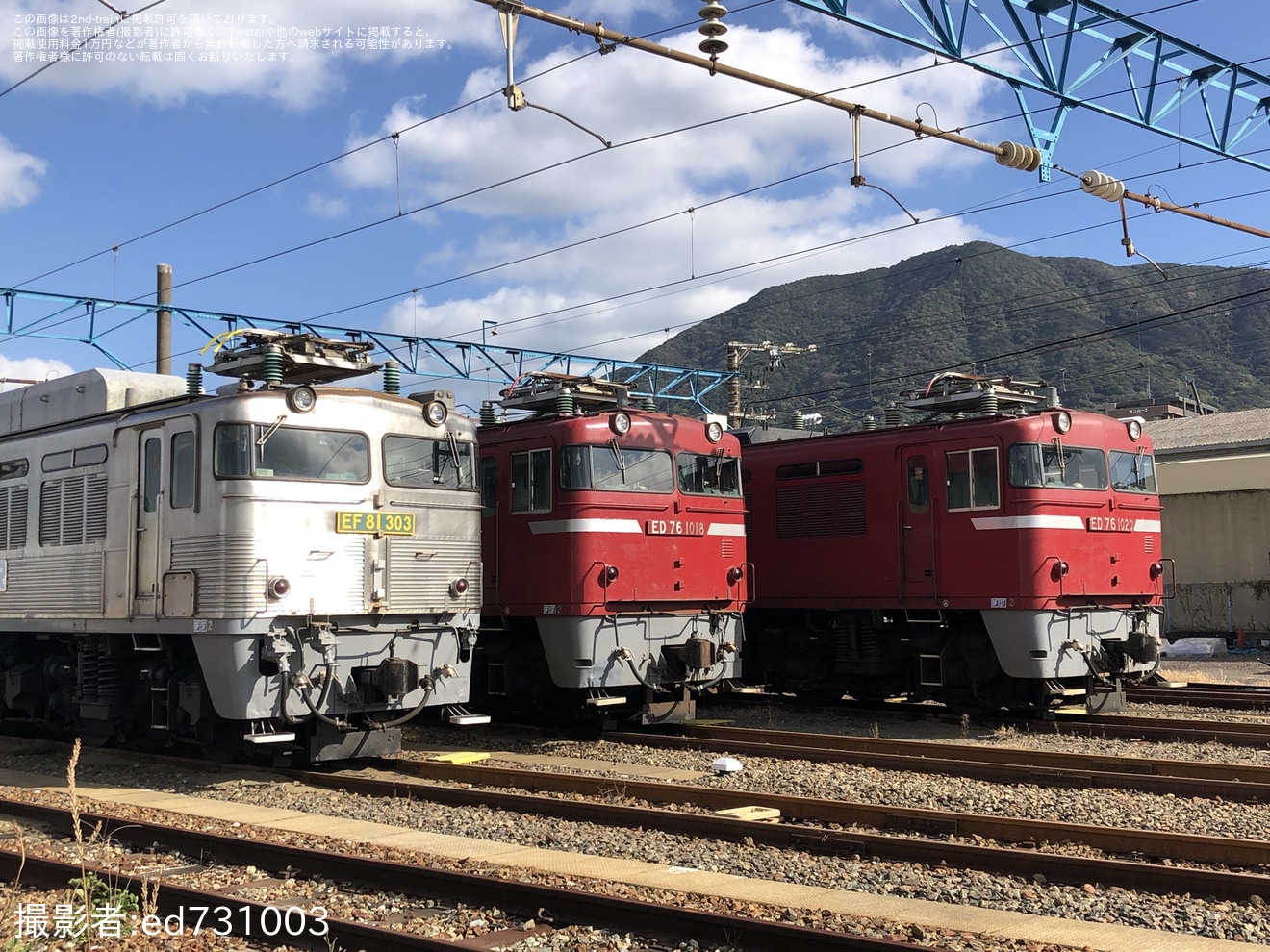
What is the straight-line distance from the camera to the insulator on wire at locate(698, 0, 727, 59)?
10.7m

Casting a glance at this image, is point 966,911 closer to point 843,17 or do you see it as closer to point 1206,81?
point 843,17

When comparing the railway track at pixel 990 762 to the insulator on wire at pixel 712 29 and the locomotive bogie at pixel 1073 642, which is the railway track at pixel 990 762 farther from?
the insulator on wire at pixel 712 29

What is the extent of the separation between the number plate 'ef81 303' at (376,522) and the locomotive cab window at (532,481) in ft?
7.78

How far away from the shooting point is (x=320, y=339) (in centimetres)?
1275

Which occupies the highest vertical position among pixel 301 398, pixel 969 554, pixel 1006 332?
pixel 1006 332

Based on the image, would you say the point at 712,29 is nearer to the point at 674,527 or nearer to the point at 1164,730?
the point at 674,527

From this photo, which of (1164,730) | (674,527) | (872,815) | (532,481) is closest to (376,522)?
(532,481)

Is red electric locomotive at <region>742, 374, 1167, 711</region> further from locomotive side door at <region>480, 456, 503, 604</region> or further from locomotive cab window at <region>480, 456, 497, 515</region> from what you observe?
locomotive cab window at <region>480, 456, 497, 515</region>

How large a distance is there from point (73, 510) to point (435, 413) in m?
4.06

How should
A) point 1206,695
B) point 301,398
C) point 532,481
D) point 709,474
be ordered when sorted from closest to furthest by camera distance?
point 301,398
point 532,481
point 709,474
point 1206,695

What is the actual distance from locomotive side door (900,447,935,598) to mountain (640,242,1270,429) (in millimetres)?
60320

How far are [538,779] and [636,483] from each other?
4.32 m

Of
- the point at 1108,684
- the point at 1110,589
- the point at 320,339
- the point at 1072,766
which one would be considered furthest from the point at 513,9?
the point at 1108,684

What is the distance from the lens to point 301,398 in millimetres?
11328
